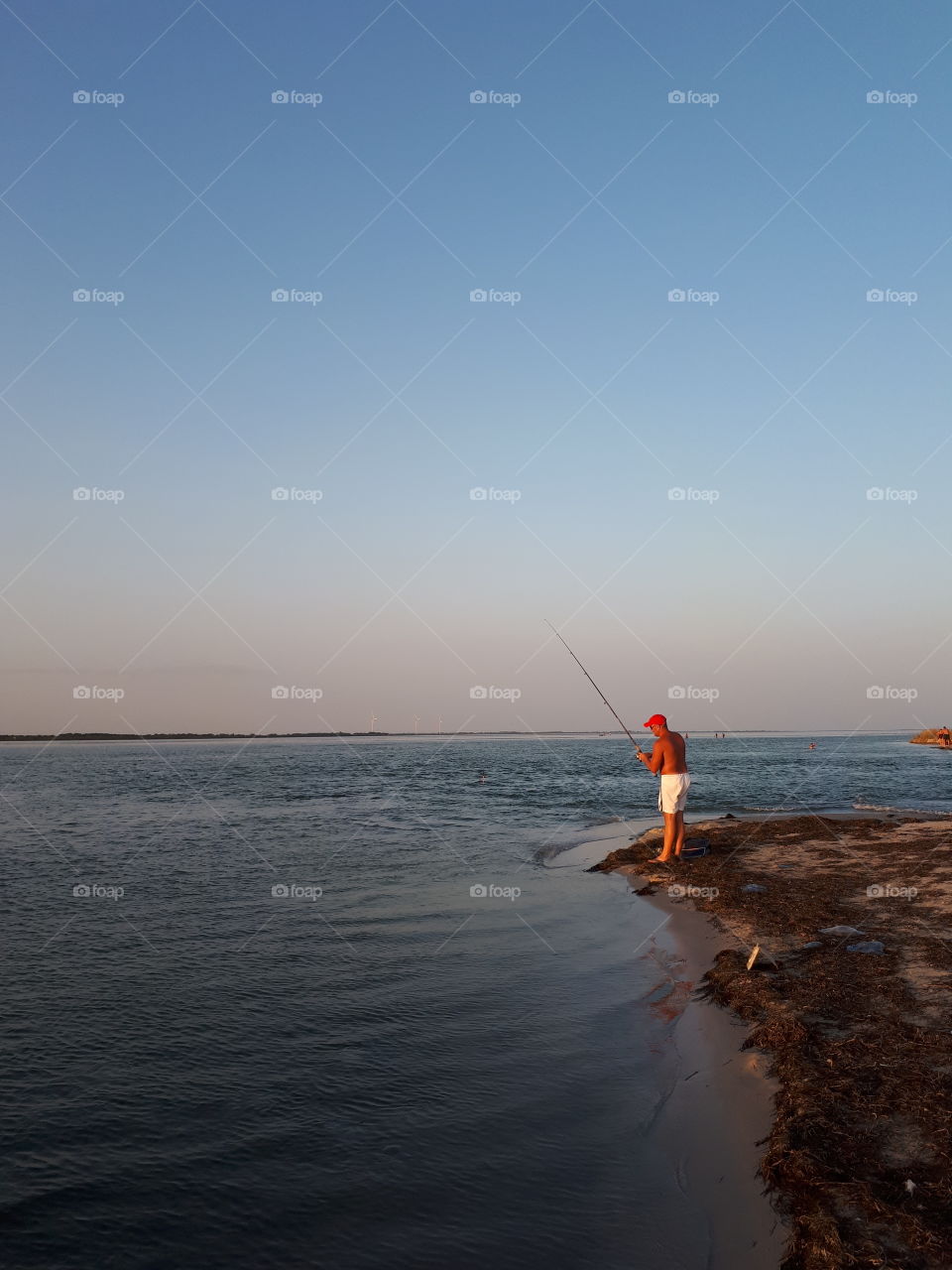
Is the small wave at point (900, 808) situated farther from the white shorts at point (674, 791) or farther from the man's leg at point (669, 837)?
the white shorts at point (674, 791)

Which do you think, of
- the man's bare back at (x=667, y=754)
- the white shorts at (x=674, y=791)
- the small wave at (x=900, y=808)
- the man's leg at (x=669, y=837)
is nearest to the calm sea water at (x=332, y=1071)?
the white shorts at (x=674, y=791)

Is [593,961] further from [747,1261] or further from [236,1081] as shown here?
[747,1261]

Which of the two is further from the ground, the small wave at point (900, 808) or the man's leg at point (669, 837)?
the man's leg at point (669, 837)

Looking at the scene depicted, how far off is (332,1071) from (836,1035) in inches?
182

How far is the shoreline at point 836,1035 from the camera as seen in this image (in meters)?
4.77

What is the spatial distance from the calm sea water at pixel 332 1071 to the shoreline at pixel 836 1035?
69 cm

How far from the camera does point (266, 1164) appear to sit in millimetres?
5793

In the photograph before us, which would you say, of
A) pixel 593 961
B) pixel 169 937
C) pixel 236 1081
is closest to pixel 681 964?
A: pixel 593 961

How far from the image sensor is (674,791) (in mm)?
16922

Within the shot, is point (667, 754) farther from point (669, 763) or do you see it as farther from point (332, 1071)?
point (332, 1071)

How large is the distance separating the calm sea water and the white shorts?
2153 millimetres

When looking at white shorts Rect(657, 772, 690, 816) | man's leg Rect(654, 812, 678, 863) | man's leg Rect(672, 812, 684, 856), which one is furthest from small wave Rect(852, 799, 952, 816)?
white shorts Rect(657, 772, 690, 816)

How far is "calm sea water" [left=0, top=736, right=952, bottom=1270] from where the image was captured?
5074 mm

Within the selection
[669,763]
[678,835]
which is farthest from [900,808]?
[669,763]
